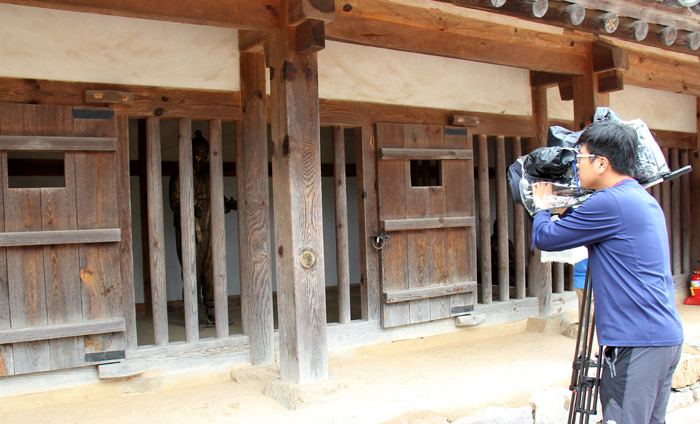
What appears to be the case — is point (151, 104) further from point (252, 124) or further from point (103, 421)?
point (103, 421)

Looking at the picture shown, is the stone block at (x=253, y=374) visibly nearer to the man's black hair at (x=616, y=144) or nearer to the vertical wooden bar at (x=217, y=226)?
the vertical wooden bar at (x=217, y=226)

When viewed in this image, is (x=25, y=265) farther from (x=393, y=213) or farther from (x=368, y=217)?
(x=393, y=213)

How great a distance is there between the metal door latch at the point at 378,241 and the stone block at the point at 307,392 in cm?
152

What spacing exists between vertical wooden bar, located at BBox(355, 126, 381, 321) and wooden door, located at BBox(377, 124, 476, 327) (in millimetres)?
64

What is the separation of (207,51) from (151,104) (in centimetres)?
61

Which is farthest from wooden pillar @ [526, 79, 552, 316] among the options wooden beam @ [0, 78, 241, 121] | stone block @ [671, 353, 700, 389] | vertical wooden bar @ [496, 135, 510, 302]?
wooden beam @ [0, 78, 241, 121]

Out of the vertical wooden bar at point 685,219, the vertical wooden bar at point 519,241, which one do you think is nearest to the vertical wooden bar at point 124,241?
the vertical wooden bar at point 519,241

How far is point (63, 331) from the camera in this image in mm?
3779

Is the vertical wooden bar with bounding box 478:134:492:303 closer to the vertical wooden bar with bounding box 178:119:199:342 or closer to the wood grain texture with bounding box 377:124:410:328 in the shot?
the wood grain texture with bounding box 377:124:410:328

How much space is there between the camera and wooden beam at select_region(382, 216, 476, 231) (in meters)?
5.12

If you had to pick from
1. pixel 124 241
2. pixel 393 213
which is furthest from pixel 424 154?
pixel 124 241

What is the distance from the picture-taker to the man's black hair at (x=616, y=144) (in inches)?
91.0

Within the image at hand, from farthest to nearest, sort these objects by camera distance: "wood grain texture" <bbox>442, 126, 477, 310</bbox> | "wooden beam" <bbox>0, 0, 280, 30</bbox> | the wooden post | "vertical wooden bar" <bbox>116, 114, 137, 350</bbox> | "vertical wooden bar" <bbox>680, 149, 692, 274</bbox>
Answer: "vertical wooden bar" <bbox>680, 149, 692, 274</bbox> → "wood grain texture" <bbox>442, 126, 477, 310</bbox> → the wooden post → "vertical wooden bar" <bbox>116, 114, 137, 350</bbox> → "wooden beam" <bbox>0, 0, 280, 30</bbox>

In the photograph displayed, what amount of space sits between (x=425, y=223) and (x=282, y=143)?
203 centimetres
